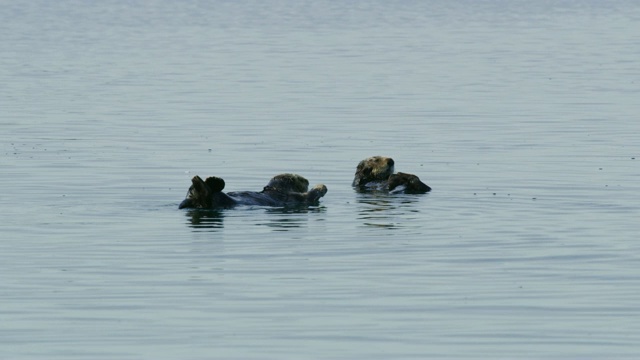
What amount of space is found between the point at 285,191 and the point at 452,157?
571 centimetres

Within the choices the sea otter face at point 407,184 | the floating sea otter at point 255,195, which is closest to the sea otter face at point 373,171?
the sea otter face at point 407,184

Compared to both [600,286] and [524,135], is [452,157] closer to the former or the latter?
[524,135]

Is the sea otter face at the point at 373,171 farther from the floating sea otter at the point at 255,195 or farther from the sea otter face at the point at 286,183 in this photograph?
the sea otter face at the point at 286,183

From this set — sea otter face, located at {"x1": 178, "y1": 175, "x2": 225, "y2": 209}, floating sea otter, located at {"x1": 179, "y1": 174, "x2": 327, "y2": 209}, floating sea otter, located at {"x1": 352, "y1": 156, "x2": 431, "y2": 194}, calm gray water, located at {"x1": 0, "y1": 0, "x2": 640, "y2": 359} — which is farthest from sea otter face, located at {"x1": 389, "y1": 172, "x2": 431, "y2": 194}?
sea otter face, located at {"x1": 178, "y1": 175, "x2": 225, "y2": 209}

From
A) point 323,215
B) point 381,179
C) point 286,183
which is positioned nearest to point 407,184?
point 381,179

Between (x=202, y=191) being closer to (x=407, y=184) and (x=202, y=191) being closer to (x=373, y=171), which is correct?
(x=407, y=184)

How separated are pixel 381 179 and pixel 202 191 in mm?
3409

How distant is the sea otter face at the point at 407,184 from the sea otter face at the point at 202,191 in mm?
2784

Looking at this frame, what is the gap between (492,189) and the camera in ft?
64.5

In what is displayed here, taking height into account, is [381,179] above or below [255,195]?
above

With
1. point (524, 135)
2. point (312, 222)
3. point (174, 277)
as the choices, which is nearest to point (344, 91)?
point (524, 135)

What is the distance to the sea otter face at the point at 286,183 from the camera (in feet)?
59.3

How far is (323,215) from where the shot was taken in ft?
57.2

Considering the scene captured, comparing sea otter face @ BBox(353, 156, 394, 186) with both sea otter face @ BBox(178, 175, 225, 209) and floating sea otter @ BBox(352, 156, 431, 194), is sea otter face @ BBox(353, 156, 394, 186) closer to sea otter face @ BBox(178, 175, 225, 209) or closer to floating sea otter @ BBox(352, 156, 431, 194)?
floating sea otter @ BBox(352, 156, 431, 194)
